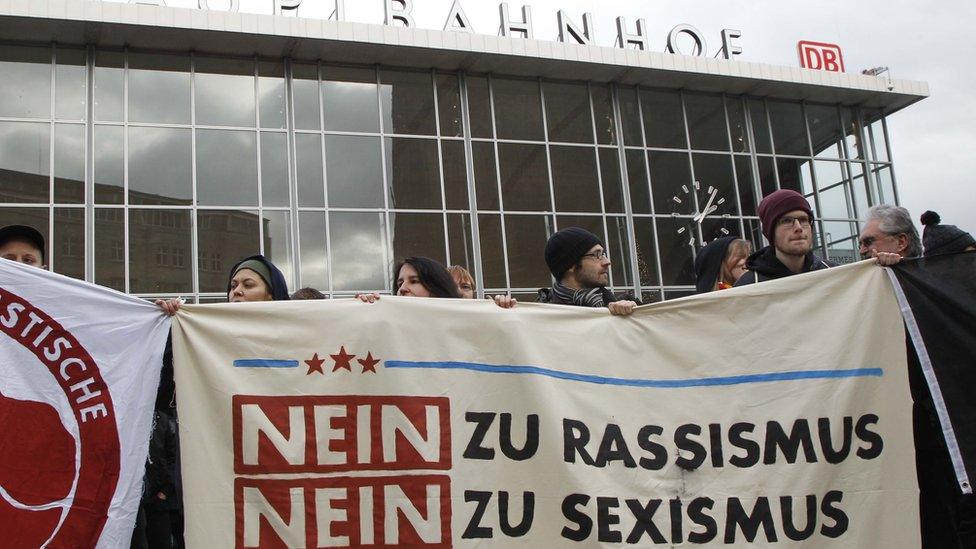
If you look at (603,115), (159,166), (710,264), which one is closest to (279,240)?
(159,166)

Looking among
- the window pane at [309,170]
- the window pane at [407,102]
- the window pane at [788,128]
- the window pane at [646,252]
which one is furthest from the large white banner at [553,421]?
the window pane at [788,128]

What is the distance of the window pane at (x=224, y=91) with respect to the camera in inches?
664

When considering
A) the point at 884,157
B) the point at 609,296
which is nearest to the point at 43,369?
the point at 609,296

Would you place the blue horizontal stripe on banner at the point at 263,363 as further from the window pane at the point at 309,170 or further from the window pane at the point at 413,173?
the window pane at the point at 413,173

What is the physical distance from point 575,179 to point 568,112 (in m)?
1.52

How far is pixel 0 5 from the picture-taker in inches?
588

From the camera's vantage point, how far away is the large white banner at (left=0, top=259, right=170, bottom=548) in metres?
3.14

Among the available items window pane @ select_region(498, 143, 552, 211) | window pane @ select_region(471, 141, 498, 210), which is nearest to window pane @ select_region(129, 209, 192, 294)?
window pane @ select_region(471, 141, 498, 210)

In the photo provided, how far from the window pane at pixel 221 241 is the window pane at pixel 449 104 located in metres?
4.30

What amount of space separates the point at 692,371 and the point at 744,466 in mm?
434

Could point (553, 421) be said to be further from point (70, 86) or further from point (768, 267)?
point (70, 86)

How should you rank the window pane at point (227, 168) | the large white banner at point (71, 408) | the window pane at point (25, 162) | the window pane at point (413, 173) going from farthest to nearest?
1. the window pane at point (413, 173)
2. the window pane at point (227, 168)
3. the window pane at point (25, 162)
4. the large white banner at point (71, 408)

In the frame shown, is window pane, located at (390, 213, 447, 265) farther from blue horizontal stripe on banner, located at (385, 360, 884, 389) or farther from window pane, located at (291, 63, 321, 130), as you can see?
blue horizontal stripe on banner, located at (385, 360, 884, 389)

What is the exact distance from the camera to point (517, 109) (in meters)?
18.9
